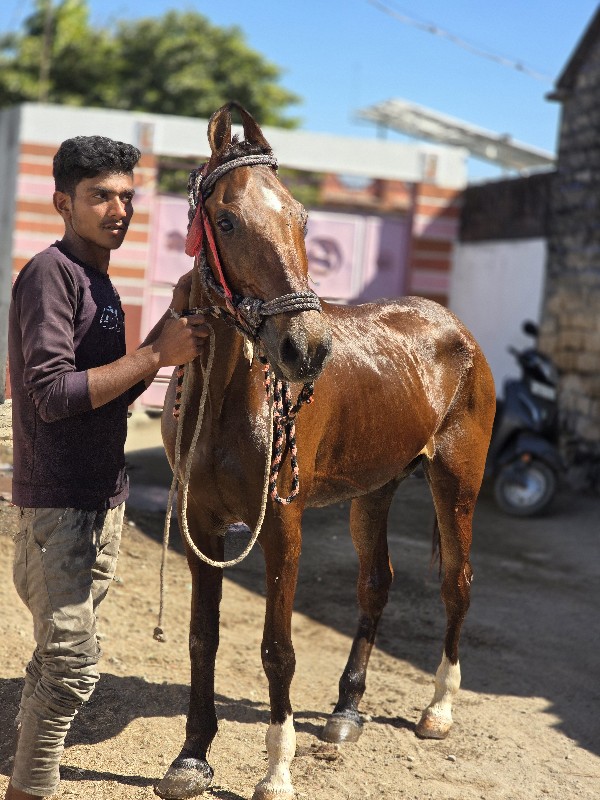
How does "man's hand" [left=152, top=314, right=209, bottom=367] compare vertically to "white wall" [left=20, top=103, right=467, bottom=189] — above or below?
below

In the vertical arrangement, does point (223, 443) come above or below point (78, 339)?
below

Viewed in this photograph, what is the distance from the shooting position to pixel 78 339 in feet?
10.3

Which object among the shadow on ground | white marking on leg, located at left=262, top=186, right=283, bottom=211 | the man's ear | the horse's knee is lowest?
the shadow on ground

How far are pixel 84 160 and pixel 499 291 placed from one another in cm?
1041

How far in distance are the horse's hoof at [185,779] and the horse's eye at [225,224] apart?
2002mm

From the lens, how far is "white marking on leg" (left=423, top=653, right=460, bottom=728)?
4613 millimetres

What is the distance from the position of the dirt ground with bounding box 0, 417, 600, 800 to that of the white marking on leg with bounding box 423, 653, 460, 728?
0.37 feet

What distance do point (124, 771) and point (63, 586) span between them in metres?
1.15

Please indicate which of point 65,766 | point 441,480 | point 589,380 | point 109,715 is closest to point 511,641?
point 441,480

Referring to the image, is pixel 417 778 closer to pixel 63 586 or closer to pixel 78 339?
pixel 63 586

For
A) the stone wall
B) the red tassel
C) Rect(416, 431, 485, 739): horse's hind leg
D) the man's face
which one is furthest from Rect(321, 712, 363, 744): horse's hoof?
the stone wall

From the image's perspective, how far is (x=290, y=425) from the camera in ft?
11.5

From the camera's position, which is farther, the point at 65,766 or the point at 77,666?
the point at 65,766

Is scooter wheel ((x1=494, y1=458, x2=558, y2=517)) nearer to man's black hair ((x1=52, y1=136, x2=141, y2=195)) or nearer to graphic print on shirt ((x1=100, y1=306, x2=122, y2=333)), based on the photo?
graphic print on shirt ((x1=100, y1=306, x2=122, y2=333))
